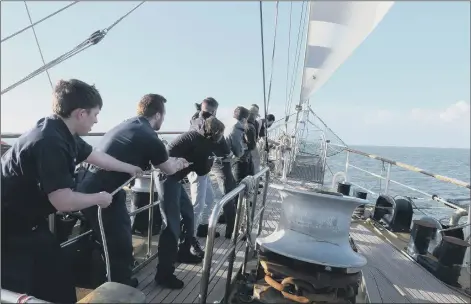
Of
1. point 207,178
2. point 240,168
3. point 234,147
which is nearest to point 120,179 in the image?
point 207,178

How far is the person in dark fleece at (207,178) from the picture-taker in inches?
150

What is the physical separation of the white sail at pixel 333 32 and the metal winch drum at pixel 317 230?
3.96 ft

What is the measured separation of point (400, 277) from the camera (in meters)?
3.89

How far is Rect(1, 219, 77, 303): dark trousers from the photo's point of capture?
80.9 inches

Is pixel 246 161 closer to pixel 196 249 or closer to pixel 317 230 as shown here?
pixel 196 249

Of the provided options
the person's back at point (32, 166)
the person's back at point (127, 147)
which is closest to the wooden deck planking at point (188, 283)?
the person's back at point (127, 147)

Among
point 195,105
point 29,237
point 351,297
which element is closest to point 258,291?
point 351,297

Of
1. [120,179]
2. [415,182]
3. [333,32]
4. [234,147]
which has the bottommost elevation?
[415,182]

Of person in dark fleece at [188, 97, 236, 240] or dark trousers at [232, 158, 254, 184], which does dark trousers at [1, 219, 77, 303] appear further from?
dark trousers at [232, 158, 254, 184]

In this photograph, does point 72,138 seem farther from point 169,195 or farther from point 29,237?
point 169,195

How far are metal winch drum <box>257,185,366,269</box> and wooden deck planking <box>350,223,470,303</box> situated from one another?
12.0 inches

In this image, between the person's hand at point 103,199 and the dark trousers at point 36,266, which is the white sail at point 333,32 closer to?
the person's hand at point 103,199

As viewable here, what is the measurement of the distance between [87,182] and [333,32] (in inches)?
118

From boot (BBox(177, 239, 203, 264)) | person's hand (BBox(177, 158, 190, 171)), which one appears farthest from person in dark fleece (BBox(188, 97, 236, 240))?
person's hand (BBox(177, 158, 190, 171))
